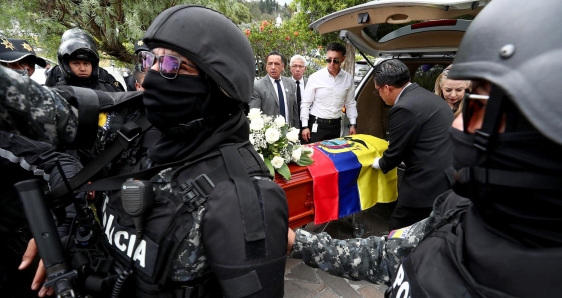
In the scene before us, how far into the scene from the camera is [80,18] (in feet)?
14.3

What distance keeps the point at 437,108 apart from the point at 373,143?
108cm

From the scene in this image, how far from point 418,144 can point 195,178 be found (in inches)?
88.1

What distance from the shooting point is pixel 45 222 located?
1136 millimetres

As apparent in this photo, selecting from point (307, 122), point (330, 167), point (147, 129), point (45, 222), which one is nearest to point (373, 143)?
point (330, 167)

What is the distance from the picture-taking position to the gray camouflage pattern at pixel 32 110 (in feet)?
2.77

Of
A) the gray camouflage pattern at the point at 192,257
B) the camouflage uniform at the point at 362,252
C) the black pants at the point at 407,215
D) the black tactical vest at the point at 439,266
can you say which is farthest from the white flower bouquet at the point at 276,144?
the black tactical vest at the point at 439,266

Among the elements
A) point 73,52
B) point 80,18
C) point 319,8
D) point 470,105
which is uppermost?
point 319,8

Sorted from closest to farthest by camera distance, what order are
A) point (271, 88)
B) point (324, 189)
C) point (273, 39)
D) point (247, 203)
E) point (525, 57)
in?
1. point (525, 57)
2. point (247, 203)
3. point (324, 189)
4. point (271, 88)
5. point (273, 39)

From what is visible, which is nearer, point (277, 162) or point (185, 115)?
point (185, 115)

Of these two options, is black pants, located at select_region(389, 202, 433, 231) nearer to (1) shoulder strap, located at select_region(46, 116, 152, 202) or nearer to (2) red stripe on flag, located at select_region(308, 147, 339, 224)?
(2) red stripe on flag, located at select_region(308, 147, 339, 224)

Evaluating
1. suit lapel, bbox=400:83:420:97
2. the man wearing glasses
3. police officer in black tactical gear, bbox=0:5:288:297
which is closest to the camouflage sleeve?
police officer in black tactical gear, bbox=0:5:288:297

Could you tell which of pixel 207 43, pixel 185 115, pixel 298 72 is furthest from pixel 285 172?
Result: pixel 298 72

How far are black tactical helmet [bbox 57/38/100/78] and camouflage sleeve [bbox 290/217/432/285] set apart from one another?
3061 millimetres

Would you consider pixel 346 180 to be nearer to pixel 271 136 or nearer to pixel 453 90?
pixel 271 136
